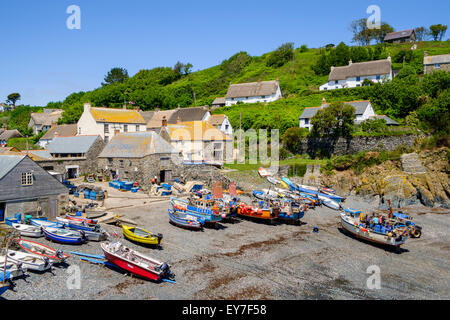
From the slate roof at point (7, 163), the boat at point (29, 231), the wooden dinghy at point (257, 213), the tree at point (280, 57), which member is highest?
the tree at point (280, 57)

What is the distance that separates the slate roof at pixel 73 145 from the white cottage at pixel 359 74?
46.4 m

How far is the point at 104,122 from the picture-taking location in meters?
46.3

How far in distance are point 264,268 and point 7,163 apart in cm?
1913

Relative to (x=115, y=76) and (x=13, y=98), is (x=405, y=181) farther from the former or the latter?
(x=13, y=98)

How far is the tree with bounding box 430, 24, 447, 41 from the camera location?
95.1 meters

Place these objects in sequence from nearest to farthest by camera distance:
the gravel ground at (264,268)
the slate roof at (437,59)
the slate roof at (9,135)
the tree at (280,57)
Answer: the gravel ground at (264,268), the slate roof at (437,59), the slate roof at (9,135), the tree at (280,57)

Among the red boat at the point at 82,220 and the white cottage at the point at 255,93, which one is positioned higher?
the white cottage at the point at 255,93

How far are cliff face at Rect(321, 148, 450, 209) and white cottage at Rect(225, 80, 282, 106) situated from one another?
32107 mm

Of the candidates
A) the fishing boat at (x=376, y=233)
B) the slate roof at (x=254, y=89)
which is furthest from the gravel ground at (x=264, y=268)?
the slate roof at (x=254, y=89)

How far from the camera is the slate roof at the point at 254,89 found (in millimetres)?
67625

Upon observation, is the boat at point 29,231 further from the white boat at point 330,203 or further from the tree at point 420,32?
the tree at point 420,32

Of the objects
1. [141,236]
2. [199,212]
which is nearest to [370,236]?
[199,212]

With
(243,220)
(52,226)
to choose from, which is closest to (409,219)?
(243,220)

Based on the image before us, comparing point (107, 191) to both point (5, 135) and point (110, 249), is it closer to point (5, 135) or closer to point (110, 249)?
point (110, 249)
